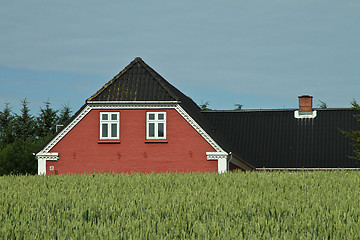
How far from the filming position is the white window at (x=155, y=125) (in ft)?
113

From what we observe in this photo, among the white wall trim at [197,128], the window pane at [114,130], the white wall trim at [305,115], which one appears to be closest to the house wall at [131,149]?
the white wall trim at [197,128]

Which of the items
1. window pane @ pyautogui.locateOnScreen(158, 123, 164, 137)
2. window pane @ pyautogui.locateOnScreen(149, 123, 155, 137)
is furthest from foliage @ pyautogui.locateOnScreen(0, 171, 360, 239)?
window pane @ pyautogui.locateOnScreen(149, 123, 155, 137)

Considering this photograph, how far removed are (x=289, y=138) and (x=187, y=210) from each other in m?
32.8

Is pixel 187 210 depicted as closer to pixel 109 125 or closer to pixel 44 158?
pixel 109 125

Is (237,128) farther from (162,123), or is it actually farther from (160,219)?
(160,219)

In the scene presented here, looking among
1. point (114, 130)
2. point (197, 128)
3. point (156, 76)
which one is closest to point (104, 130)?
point (114, 130)

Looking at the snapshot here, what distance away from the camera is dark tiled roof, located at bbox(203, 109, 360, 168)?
42.5m

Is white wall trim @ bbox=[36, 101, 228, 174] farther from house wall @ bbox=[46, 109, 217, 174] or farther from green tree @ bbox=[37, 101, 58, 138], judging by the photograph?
green tree @ bbox=[37, 101, 58, 138]

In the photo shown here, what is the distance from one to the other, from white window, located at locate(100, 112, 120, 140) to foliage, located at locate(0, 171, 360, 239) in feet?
52.2

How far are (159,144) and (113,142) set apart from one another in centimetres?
286

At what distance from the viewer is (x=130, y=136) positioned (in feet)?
114

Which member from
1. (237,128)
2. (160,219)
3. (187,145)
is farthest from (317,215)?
(237,128)

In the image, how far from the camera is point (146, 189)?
1650 centimetres

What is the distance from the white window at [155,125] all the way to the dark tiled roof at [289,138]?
8786 millimetres
